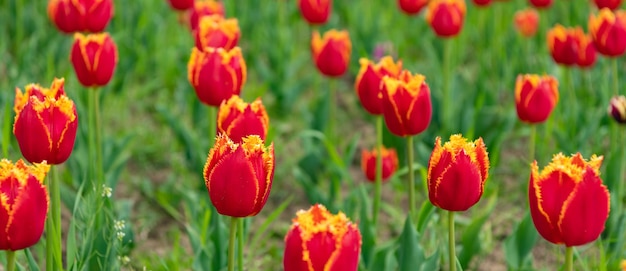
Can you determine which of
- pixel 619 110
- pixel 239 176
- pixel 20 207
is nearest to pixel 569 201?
pixel 239 176

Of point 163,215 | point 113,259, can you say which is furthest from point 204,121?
point 113,259

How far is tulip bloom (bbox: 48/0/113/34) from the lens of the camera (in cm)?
356

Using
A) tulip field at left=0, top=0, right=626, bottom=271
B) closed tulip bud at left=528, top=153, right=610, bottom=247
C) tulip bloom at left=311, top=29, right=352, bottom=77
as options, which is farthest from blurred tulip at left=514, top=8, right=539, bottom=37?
closed tulip bud at left=528, top=153, right=610, bottom=247

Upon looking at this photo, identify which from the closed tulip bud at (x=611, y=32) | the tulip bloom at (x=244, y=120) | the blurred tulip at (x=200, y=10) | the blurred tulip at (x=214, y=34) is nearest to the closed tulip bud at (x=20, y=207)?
the tulip bloom at (x=244, y=120)

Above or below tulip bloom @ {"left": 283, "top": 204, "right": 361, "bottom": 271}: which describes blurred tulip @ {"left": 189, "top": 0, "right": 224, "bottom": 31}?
above

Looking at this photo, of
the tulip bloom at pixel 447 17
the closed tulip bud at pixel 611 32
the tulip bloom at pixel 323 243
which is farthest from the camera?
the tulip bloom at pixel 447 17

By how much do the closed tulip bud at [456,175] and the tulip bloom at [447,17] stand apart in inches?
82.2

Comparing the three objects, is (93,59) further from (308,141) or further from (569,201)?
(569,201)

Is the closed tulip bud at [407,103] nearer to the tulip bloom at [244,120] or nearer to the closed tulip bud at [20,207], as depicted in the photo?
Answer: the tulip bloom at [244,120]

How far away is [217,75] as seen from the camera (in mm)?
2912

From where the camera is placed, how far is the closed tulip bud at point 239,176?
6.45 ft

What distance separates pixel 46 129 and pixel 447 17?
2.31 metres

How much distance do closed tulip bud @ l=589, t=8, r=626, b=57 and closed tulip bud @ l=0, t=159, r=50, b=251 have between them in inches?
99.6

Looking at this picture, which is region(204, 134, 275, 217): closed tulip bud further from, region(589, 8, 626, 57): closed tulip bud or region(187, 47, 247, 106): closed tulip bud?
region(589, 8, 626, 57): closed tulip bud
